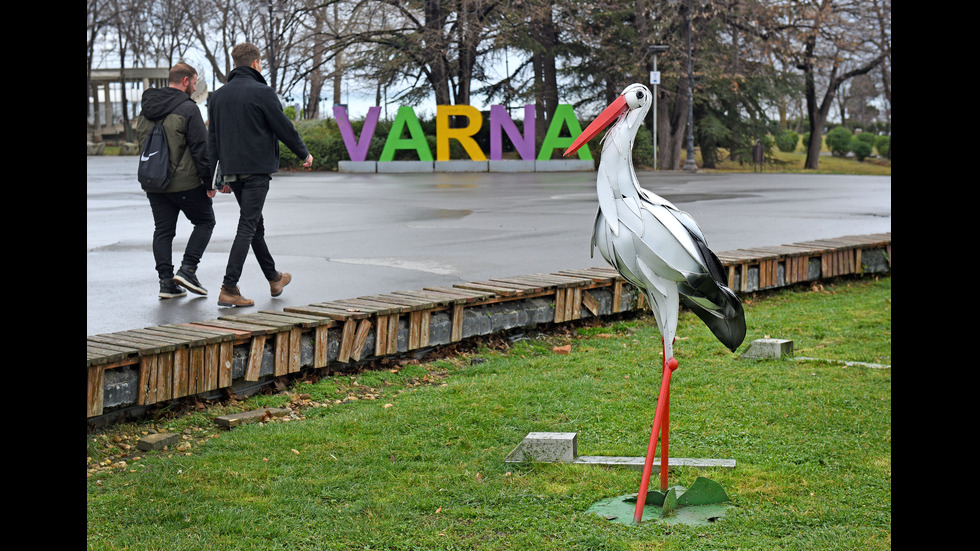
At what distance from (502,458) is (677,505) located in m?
1.13

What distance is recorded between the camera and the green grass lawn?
14.1ft

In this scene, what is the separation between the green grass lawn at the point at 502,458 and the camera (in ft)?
14.1

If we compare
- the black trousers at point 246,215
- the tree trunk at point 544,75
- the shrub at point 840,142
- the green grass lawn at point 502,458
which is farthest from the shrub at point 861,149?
the black trousers at point 246,215

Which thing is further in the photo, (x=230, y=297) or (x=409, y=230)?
(x=409, y=230)

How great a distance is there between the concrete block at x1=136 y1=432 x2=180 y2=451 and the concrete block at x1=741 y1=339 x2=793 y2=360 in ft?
14.1

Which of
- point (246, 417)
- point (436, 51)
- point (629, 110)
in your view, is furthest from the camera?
point (436, 51)

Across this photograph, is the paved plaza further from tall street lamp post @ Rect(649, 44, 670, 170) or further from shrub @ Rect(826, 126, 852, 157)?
shrub @ Rect(826, 126, 852, 157)

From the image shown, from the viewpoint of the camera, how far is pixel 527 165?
1373 inches

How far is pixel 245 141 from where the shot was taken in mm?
8133

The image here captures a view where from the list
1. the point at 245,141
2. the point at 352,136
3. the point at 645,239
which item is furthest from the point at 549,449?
the point at 352,136

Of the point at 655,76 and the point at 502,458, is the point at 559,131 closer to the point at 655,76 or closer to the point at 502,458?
the point at 655,76

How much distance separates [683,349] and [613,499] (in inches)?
140

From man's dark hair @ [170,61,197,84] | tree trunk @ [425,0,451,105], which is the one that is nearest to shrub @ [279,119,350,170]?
tree trunk @ [425,0,451,105]
